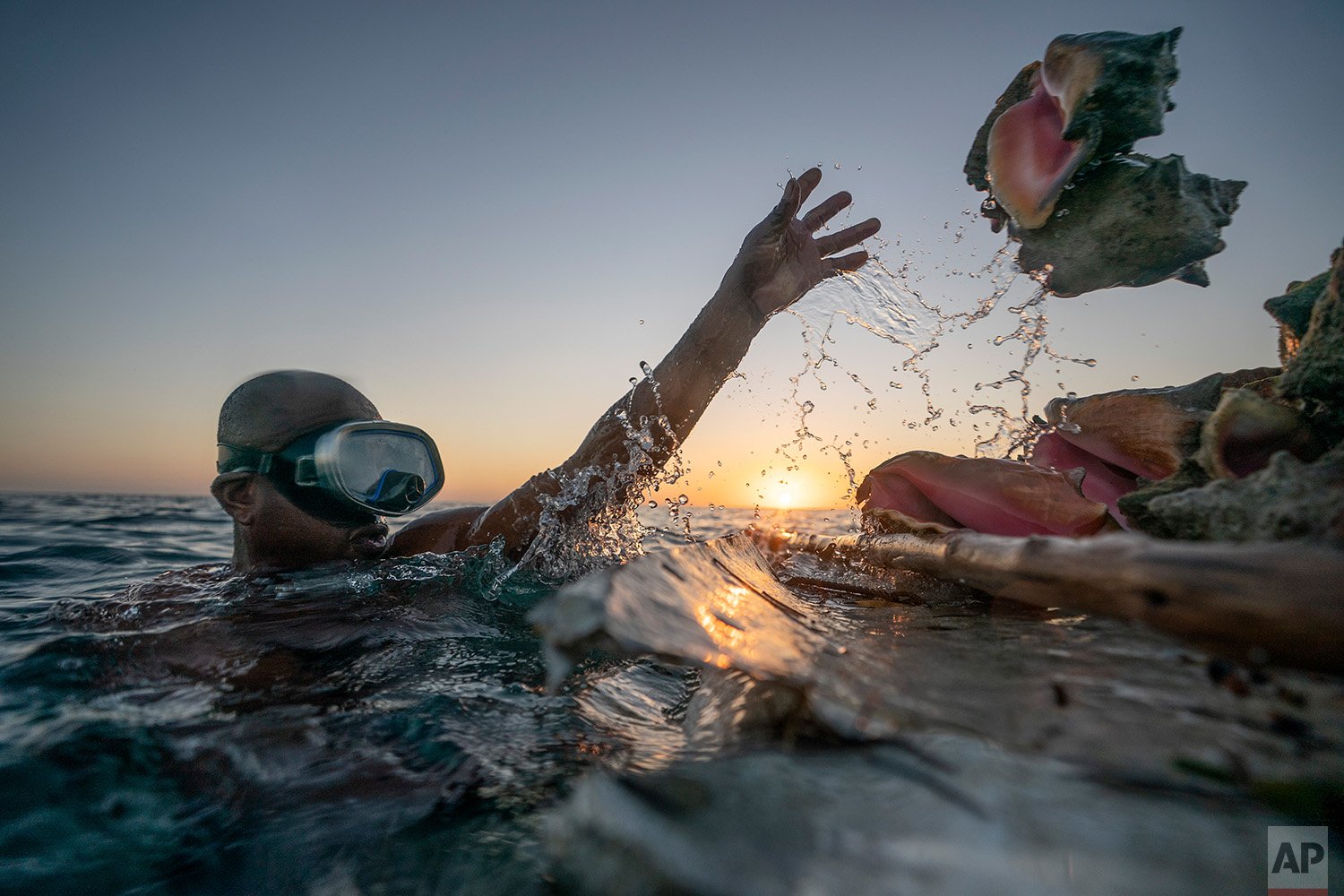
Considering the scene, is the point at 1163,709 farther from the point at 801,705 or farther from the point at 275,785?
A: the point at 275,785

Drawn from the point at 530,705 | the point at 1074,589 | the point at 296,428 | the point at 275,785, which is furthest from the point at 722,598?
the point at 296,428

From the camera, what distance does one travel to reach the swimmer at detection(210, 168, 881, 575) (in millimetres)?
2562

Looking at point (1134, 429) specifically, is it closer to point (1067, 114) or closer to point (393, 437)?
point (1067, 114)

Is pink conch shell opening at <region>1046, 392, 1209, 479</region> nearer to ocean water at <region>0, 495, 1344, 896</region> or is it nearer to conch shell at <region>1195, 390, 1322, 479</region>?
conch shell at <region>1195, 390, 1322, 479</region>

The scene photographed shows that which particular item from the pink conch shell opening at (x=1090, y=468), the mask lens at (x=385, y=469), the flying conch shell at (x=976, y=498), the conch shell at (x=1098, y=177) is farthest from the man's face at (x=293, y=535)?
the conch shell at (x=1098, y=177)

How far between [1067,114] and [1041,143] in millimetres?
161

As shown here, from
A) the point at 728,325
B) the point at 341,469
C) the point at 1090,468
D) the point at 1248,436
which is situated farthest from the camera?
the point at 341,469

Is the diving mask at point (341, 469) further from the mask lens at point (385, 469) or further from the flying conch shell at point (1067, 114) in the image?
the flying conch shell at point (1067, 114)

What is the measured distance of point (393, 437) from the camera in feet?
9.84

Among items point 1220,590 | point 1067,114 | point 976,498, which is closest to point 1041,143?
point 1067,114

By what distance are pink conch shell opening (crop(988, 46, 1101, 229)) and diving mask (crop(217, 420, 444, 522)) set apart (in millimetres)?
2687

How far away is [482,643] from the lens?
213 cm

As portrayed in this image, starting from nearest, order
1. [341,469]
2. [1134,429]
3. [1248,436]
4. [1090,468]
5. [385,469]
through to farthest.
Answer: [1248,436] → [1134,429] → [1090,468] → [341,469] → [385,469]

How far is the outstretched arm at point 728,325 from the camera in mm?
2539
